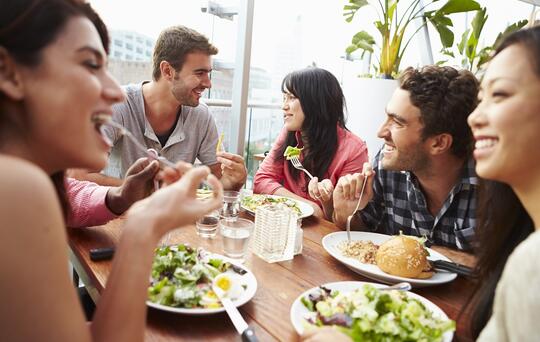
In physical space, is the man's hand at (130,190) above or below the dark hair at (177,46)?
below

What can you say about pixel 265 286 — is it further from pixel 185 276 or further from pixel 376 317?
pixel 376 317

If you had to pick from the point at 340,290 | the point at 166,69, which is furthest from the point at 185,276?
the point at 166,69

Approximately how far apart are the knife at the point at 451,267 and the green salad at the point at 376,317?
0.34m

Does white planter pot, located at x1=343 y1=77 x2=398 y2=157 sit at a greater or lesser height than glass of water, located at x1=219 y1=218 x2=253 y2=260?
greater

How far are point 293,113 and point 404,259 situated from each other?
74.7 inches

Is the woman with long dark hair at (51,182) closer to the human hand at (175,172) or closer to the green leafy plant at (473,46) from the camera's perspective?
the human hand at (175,172)

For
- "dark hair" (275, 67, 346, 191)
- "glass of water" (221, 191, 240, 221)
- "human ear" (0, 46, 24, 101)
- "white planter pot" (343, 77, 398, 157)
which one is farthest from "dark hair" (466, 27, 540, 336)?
"white planter pot" (343, 77, 398, 157)

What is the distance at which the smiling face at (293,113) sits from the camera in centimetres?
308

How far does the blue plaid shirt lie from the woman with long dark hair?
1394mm

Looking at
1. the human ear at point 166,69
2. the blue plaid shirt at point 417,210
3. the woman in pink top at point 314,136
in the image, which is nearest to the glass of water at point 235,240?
the blue plaid shirt at point 417,210

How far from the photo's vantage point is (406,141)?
6.70 ft

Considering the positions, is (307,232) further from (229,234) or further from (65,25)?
(65,25)

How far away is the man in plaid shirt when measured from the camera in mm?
1977

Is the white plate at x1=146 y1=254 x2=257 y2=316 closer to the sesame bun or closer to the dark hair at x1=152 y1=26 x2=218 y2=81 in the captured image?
the sesame bun
